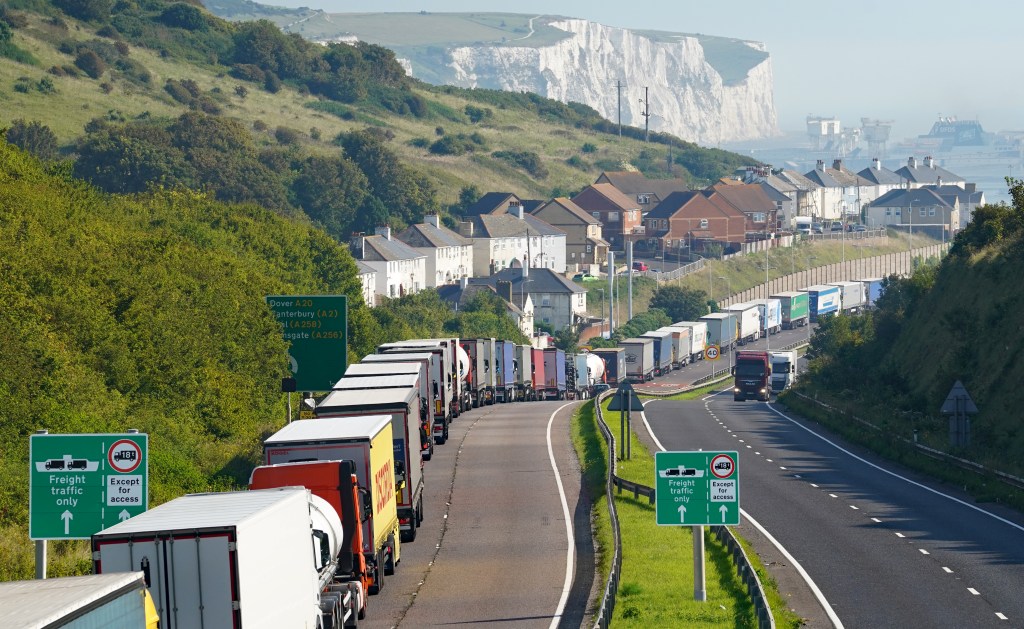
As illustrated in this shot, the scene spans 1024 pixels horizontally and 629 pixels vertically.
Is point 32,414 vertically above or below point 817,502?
above

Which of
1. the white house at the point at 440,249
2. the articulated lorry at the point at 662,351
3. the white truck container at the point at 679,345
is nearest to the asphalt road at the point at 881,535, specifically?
the articulated lorry at the point at 662,351

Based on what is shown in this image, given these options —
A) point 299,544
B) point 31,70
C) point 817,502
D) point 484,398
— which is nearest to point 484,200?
point 31,70

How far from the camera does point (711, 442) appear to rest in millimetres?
55656

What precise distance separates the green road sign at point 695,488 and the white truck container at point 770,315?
116m

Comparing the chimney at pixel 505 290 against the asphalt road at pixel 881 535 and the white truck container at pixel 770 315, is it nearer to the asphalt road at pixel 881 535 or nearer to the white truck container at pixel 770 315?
the white truck container at pixel 770 315

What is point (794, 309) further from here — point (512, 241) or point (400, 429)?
point (400, 429)

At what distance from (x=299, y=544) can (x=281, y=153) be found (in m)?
144

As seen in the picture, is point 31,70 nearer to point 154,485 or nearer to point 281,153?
point 281,153

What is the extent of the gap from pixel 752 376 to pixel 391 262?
5017 centimetres

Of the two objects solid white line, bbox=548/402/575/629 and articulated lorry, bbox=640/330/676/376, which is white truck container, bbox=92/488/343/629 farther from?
articulated lorry, bbox=640/330/676/376

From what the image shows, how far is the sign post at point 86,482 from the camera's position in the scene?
2141 centimetres

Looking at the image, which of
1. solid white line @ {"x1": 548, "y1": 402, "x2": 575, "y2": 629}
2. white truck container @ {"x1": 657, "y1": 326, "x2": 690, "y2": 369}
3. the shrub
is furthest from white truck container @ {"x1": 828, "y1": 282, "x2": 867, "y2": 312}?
solid white line @ {"x1": 548, "y1": 402, "x2": 575, "y2": 629}

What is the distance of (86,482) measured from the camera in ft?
70.4

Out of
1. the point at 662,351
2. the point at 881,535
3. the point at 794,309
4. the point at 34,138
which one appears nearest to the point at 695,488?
the point at 881,535
